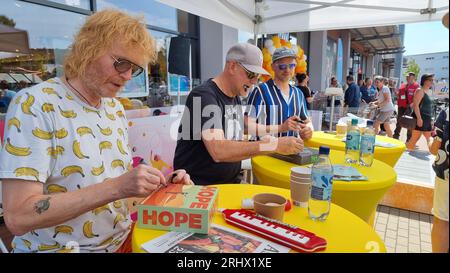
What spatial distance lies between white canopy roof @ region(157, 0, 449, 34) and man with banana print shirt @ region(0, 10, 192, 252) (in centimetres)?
139

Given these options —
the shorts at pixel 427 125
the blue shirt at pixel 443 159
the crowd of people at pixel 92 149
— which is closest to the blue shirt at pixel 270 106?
the crowd of people at pixel 92 149

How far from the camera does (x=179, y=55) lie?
13.5ft

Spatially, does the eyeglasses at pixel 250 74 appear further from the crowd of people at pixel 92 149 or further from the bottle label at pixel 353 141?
the bottle label at pixel 353 141

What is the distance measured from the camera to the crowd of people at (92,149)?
94 cm

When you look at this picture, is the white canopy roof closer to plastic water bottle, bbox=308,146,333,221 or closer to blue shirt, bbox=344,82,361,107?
plastic water bottle, bbox=308,146,333,221

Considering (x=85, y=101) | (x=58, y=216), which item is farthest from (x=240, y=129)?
(x=58, y=216)

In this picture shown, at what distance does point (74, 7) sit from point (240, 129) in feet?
9.42

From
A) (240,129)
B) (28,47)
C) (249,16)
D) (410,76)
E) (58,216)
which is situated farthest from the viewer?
(410,76)

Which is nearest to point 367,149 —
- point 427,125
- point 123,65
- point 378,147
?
point 378,147

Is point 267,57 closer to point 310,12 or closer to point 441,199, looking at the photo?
point 310,12

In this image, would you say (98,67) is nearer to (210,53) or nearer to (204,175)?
(204,175)

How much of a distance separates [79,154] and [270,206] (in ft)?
2.50

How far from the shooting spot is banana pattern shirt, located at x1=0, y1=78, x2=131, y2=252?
951 mm
